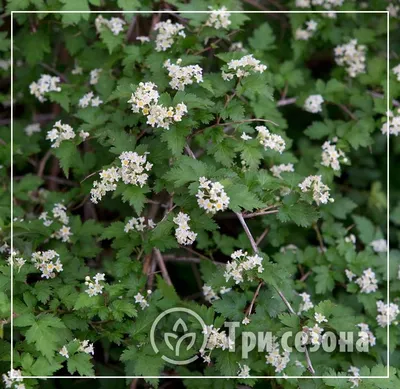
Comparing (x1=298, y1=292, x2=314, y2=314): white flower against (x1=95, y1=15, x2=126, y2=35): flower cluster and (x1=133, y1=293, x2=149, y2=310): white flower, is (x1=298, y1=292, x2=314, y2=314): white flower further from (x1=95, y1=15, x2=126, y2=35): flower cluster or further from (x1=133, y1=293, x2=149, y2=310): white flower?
(x1=95, y1=15, x2=126, y2=35): flower cluster

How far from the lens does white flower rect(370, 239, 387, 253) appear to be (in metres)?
4.24

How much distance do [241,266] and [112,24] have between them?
1.87m

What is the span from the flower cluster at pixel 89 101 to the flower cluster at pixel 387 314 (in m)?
2.14

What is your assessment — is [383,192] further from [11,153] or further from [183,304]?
[11,153]

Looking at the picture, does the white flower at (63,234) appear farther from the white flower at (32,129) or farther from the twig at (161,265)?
the white flower at (32,129)

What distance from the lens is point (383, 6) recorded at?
4.62 m

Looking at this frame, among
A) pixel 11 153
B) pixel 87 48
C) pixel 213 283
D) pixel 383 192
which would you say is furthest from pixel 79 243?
pixel 383 192

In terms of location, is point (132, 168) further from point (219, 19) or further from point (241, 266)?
point (219, 19)

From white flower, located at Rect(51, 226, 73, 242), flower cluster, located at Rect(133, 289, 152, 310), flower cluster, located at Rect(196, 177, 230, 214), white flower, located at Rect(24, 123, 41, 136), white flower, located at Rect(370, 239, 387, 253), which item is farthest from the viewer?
white flower, located at Rect(24, 123, 41, 136)

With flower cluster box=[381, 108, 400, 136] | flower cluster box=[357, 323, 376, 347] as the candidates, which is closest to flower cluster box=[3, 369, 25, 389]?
flower cluster box=[357, 323, 376, 347]

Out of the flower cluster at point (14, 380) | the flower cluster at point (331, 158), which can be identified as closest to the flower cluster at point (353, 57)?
the flower cluster at point (331, 158)

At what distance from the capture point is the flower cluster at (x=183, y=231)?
3.19 m

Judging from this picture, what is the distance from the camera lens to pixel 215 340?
3250mm

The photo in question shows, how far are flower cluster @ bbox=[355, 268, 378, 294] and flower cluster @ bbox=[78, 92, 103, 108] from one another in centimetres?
197
